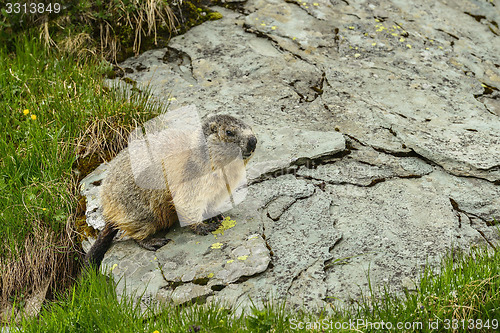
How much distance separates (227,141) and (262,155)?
95 cm

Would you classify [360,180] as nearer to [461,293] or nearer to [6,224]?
[461,293]

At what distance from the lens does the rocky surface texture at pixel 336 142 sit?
12.6 feet

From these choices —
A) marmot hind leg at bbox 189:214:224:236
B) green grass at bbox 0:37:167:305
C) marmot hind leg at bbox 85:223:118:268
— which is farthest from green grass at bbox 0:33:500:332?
marmot hind leg at bbox 189:214:224:236

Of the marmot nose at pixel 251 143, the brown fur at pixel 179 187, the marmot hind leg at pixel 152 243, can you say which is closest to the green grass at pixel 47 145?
the brown fur at pixel 179 187

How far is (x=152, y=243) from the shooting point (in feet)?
13.8

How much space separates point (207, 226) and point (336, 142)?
156 cm

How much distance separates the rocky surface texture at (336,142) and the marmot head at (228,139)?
61cm

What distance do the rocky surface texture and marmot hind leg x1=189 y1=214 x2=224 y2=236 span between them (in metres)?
0.07

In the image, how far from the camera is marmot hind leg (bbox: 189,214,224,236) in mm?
4211

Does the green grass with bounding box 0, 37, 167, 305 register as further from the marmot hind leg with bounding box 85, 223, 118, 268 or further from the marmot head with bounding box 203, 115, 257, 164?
the marmot head with bounding box 203, 115, 257, 164

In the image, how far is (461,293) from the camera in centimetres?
325

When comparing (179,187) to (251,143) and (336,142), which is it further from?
(336,142)

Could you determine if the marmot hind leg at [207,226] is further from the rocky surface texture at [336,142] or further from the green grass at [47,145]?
the green grass at [47,145]

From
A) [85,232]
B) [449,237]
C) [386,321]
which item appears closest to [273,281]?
[386,321]
